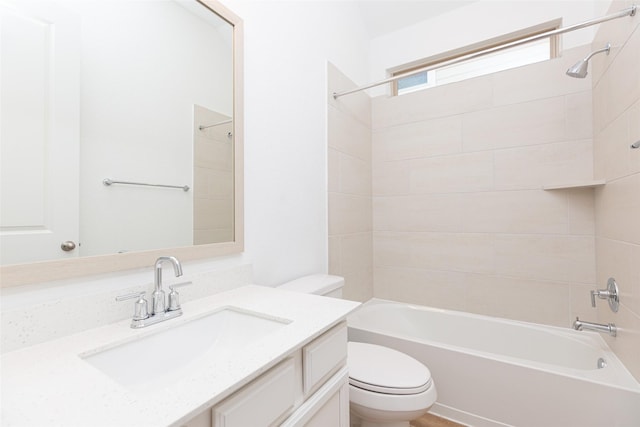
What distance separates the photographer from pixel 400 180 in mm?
2373

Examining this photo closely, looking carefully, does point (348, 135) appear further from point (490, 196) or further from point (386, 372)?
point (386, 372)

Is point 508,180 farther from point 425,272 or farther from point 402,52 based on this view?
point 402,52

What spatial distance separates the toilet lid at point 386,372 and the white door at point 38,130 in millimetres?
1118

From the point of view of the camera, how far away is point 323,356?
2.79 feet

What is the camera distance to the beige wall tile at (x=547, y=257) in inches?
70.3

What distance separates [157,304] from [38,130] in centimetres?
56

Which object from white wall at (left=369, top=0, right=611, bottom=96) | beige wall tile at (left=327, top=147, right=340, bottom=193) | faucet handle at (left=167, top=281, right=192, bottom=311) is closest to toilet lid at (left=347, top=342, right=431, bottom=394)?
faucet handle at (left=167, top=281, right=192, bottom=311)

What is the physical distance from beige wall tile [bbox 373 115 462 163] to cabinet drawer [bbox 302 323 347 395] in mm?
1719

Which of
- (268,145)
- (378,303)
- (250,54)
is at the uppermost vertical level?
(250,54)

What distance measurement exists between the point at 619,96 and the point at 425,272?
1469mm

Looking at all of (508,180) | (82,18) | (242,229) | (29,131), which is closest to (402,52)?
(508,180)

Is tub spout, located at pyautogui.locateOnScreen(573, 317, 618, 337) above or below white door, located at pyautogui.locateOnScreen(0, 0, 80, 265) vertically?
below

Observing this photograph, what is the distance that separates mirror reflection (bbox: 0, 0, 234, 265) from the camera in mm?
733

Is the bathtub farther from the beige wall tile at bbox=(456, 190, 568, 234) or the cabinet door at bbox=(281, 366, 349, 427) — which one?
the cabinet door at bbox=(281, 366, 349, 427)
